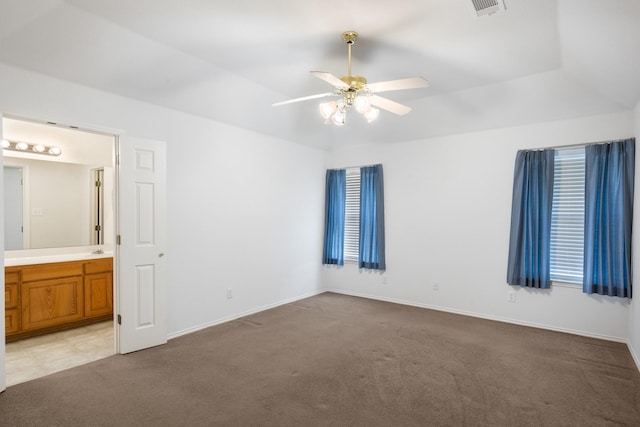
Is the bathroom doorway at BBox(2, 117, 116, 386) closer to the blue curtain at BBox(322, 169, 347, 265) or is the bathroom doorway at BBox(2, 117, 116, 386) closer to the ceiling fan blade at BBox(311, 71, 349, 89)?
the ceiling fan blade at BBox(311, 71, 349, 89)

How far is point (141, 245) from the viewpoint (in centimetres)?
347

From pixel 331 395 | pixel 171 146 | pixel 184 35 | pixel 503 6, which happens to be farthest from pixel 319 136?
pixel 331 395

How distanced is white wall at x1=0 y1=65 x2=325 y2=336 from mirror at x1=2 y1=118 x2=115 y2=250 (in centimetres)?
103

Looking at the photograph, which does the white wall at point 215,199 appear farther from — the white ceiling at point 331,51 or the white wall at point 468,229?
the white wall at point 468,229

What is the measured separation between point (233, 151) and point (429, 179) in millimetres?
2842

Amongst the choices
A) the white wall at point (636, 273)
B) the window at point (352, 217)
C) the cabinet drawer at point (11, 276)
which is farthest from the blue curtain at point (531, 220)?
the cabinet drawer at point (11, 276)

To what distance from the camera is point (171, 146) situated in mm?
3830

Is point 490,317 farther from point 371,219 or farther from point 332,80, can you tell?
point 332,80

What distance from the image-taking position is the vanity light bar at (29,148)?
415 cm

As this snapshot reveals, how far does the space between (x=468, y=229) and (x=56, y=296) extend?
521 cm

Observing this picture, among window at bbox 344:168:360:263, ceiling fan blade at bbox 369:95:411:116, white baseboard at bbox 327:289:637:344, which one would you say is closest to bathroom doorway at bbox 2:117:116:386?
ceiling fan blade at bbox 369:95:411:116

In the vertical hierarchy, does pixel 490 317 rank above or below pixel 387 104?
below

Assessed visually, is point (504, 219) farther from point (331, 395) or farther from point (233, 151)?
point (233, 151)

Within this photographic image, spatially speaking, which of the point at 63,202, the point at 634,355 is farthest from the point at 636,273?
the point at 63,202
